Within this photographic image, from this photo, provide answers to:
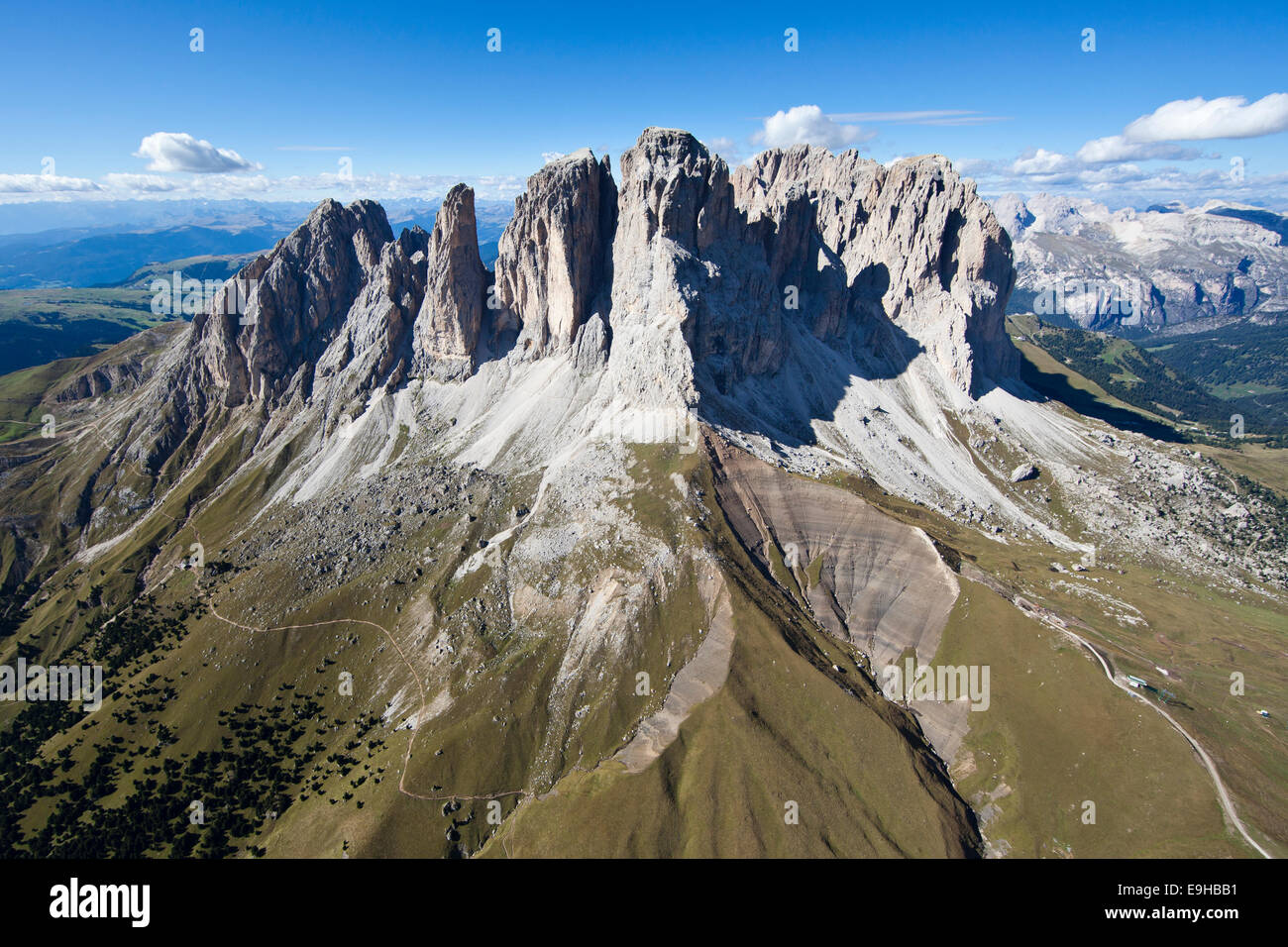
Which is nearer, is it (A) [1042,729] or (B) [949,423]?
(A) [1042,729]

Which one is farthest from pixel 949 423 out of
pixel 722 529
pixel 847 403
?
pixel 722 529

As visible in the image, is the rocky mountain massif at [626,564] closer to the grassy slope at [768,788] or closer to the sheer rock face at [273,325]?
the grassy slope at [768,788]

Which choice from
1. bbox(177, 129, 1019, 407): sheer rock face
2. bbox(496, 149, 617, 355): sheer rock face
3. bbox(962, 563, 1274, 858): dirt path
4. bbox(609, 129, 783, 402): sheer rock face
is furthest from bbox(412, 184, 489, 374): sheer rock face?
bbox(962, 563, 1274, 858): dirt path

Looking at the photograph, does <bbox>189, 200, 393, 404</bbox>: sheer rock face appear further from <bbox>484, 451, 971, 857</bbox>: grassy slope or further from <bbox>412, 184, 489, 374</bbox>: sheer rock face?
<bbox>484, 451, 971, 857</bbox>: grassy slope

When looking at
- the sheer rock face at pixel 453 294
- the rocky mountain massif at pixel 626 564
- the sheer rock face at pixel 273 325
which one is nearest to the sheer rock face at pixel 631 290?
the sheer rock face at pixel 453 294

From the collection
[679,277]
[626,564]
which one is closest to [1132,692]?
[626,564]

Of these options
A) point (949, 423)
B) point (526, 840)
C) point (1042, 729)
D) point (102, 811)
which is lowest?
point (102, 811)
